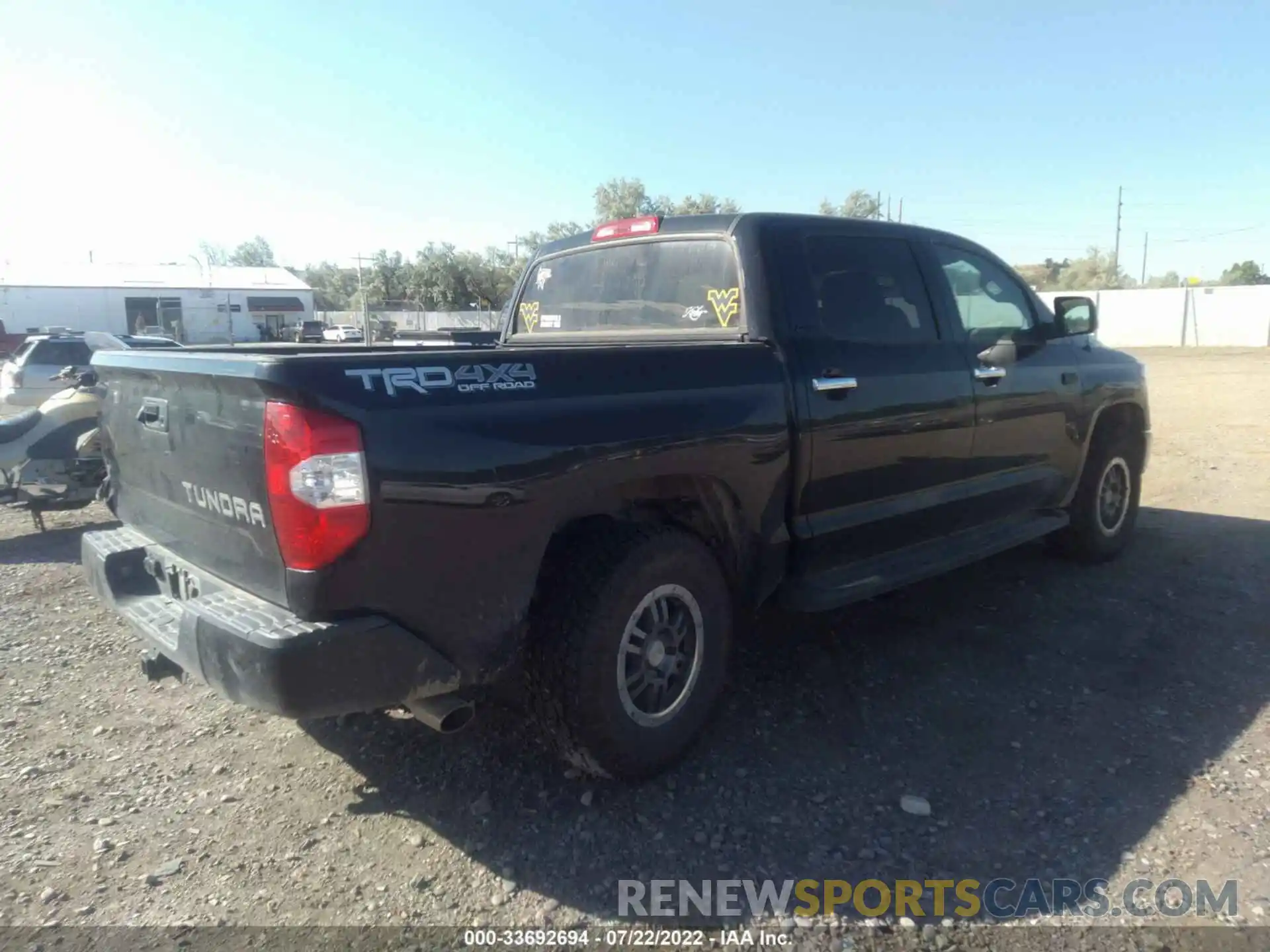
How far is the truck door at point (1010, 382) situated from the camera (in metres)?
4.47

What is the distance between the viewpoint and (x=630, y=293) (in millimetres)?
4297

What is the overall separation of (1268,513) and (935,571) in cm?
429

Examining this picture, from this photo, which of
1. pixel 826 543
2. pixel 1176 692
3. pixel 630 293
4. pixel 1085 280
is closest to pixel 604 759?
pixel 826 543

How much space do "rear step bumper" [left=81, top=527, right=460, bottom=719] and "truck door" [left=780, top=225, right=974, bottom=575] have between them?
67.9 inches

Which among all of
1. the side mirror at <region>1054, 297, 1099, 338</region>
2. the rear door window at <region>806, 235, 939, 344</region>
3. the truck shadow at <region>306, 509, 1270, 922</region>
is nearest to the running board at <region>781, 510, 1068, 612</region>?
the truck shadow at <region>306, 509, 1270, 922</region>

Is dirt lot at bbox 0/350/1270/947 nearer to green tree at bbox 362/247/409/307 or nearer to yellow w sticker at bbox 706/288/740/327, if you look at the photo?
yellow w sticker at bbox 706/288/740/327

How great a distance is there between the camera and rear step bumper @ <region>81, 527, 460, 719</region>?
234 cm

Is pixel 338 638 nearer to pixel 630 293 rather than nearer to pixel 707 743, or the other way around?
pixel 707 743

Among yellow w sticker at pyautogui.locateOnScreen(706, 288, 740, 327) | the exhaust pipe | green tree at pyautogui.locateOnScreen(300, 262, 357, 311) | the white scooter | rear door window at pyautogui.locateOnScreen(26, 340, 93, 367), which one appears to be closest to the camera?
the exhaust pipe

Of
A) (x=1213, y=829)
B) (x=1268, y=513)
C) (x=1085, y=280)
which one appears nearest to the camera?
→ (x=1213, y=829)

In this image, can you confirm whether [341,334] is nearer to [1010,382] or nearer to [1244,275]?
[1010,382]

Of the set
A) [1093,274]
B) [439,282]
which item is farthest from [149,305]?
[1093,274]

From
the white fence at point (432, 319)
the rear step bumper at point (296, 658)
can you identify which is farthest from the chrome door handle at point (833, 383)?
the white fence at point (432, 319)

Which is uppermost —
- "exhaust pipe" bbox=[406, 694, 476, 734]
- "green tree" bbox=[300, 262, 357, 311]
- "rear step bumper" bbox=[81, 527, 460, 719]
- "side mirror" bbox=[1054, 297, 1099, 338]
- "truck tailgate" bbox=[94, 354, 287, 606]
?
"green tree" bbox=[300, 262, 357, 311]
